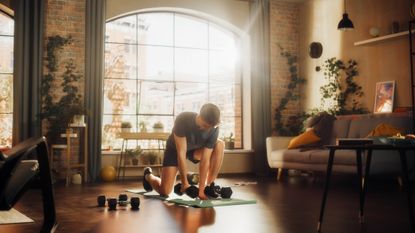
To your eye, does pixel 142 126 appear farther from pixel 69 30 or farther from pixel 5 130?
pixel 5 130

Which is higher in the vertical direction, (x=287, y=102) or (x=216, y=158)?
(x=287, y=102)

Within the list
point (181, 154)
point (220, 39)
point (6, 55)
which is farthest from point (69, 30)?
point (181, 154)

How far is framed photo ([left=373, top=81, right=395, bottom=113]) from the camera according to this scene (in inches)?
278

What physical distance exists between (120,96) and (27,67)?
163cm

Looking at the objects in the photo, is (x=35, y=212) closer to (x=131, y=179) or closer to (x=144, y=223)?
(x=144, y=223)

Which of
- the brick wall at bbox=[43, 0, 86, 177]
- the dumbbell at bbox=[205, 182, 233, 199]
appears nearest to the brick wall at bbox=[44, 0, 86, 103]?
the brick wall at bbox=[43, 0, 86, 177]

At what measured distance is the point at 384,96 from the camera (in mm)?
7211

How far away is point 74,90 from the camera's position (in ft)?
25.1

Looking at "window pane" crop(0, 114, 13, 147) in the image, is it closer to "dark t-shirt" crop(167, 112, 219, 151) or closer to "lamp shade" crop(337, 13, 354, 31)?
"dark t-shirt" crop(167, 112, 219, 151)

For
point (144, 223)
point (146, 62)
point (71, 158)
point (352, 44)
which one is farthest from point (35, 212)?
point (352, 44)

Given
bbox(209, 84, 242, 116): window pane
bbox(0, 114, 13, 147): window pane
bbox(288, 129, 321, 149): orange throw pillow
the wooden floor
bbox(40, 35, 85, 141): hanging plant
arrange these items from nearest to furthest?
the wooden floor, bbox(288, 129, 321, 149): orange throw pillow, bbox(40, 35, 85, 141): hanging plant, bbox(0, 114, 13, 147): window pane, bbox(209, 84, 242, 116): window pane

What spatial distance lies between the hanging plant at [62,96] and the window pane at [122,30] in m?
0.88

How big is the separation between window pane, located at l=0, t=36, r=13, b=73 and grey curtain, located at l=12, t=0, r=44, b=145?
0.73 m

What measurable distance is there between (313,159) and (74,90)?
370 centimetres
